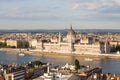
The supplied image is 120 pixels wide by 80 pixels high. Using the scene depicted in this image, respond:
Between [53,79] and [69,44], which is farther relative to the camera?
[69,44]

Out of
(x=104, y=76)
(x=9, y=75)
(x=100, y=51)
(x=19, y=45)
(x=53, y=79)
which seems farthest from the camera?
(x=19, y=45)

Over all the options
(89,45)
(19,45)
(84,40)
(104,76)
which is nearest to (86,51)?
(89,45)

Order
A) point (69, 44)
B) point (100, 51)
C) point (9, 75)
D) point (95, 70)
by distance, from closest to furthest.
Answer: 1. point (9, 75)
2. point (95, 70)
3. point (100, 51)
4. point (69, 44)

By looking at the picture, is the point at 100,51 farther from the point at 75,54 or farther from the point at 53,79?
the point at 53,79

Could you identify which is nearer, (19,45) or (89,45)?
(89,45)

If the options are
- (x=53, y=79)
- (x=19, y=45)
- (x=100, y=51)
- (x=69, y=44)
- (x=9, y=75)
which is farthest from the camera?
(x=19, y=45)

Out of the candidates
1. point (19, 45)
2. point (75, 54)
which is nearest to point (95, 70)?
point (75, 54)

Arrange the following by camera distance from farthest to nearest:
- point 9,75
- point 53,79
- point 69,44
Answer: point 69,44
point 9,75
point 53,79

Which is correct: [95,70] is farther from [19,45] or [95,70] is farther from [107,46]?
[19,45]
